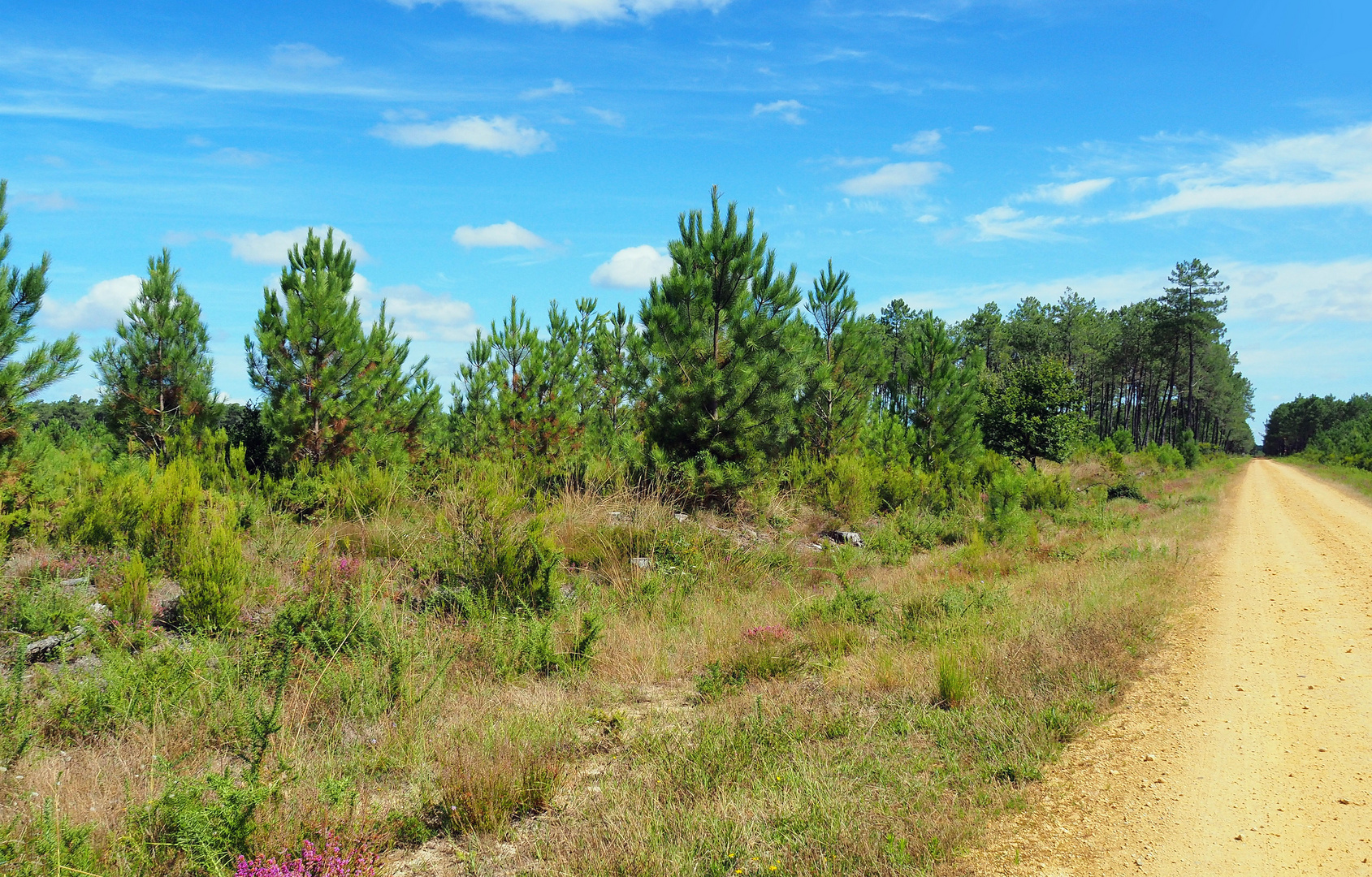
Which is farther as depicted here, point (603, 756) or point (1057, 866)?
point (603, 756)

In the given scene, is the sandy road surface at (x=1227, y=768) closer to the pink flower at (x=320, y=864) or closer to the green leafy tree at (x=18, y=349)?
the pink flower at (x=320, y=864)

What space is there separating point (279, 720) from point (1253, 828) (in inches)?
227

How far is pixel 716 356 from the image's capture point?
13.6m

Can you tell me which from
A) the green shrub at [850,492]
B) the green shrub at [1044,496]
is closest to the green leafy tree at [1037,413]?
the green shrub at [1044,496]

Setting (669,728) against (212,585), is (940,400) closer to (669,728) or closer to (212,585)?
(669,728)

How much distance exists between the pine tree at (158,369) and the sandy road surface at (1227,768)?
1516cm

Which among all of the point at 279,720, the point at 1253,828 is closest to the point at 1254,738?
the point at 1253,828

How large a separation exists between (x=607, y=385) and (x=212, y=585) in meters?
20.0

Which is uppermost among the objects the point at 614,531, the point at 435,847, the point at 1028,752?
the point at 614,531

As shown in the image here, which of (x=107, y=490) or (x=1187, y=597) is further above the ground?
(x=107, y=490)

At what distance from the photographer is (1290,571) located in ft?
36.2

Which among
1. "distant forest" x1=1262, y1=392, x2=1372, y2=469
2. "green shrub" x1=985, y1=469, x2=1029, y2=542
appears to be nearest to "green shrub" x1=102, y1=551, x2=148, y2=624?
"green shrub" x1=985, y1=469, x2=1029, y2=542

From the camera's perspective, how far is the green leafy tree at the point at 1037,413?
73.8ft

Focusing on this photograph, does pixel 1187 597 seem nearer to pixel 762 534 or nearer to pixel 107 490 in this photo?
pixel 762 534
